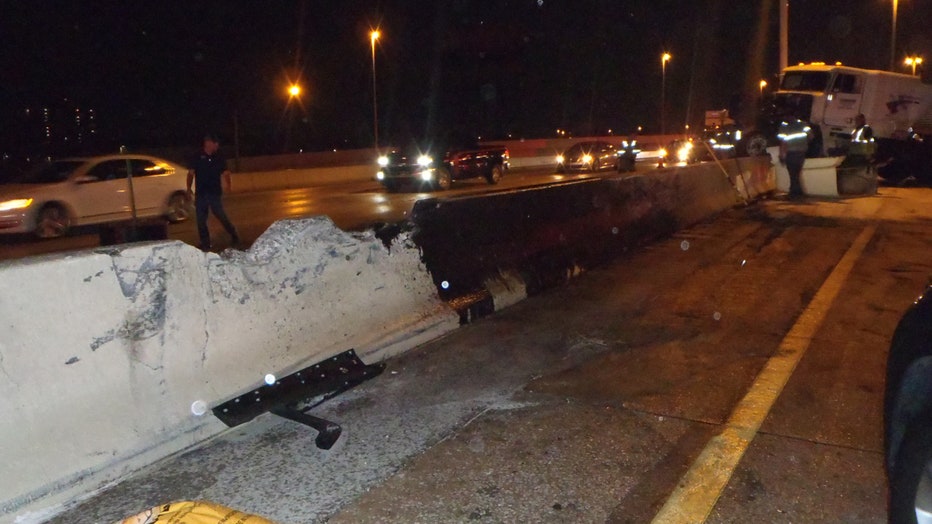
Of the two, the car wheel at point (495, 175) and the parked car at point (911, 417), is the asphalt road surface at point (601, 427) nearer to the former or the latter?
the parked car at point (911, 417)

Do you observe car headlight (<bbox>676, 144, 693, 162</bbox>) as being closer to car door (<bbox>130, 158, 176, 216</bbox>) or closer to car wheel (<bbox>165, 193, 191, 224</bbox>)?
car wheel (<bbox>165, 193, 191, 224</bbox>)

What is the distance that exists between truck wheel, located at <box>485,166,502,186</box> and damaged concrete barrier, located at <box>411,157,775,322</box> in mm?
15314

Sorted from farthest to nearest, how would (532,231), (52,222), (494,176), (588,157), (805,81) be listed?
(588,157), (494,176), (805,81), (52,222), (532,231)

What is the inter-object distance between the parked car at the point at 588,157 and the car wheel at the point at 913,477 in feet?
95.5

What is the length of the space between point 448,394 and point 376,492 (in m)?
1.54

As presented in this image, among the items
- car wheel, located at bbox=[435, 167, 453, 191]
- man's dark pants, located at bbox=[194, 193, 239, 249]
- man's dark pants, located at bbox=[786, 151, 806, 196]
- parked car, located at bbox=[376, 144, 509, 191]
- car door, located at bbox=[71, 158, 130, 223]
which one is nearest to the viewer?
man's dark pants, located at bbox=[194, 193, 239, 249]

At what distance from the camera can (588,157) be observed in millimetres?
32344

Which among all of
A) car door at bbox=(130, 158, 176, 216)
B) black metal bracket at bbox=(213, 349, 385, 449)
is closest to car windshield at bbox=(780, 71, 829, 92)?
car door at bbox=(130, 158, 176, 216)

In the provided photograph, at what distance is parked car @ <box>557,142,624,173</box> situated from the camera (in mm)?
32312

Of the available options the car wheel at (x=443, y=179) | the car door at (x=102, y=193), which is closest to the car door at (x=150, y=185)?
the car door at (x=102, y=193)

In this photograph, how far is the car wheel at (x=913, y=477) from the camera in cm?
336

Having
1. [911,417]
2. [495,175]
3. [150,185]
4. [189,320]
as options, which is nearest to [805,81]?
[495,175]

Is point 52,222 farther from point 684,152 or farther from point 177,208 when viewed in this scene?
point 684,152

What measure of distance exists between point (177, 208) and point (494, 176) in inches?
497
